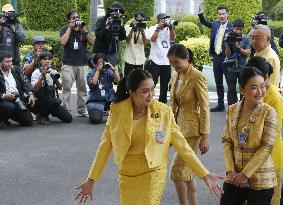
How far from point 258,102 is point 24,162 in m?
4.23

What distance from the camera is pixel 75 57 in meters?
10.6

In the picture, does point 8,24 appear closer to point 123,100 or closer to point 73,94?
point 73,94

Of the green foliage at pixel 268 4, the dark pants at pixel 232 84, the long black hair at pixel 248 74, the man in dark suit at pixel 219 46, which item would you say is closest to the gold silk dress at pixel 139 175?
the long black hair at pixel 248 74

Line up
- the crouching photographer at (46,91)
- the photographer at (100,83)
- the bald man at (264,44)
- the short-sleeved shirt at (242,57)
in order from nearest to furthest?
the bald man at (264,44), the crouching photographer at (46,91), the photographer at (100,83), the short-sleeved shirt at (242,57)

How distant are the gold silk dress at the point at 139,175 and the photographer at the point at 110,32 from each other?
673cm

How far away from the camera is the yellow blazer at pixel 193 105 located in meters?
5.21

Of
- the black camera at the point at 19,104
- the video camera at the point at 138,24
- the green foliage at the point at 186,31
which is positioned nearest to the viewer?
the black camera at the point at 19,104

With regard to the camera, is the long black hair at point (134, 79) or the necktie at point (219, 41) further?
the necktie at point (219, 41)

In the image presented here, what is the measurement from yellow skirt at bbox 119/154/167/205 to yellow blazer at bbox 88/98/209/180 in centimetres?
6

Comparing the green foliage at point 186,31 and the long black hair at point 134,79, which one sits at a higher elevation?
the long black hair at point 134,79

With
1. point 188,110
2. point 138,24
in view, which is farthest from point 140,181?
point 138,24

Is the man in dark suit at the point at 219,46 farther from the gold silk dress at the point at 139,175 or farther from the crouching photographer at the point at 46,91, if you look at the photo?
the gold silk dress at the point at 139,175

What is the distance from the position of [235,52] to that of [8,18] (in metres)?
3.98

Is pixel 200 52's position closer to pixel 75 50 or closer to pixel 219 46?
pixel 219 46
